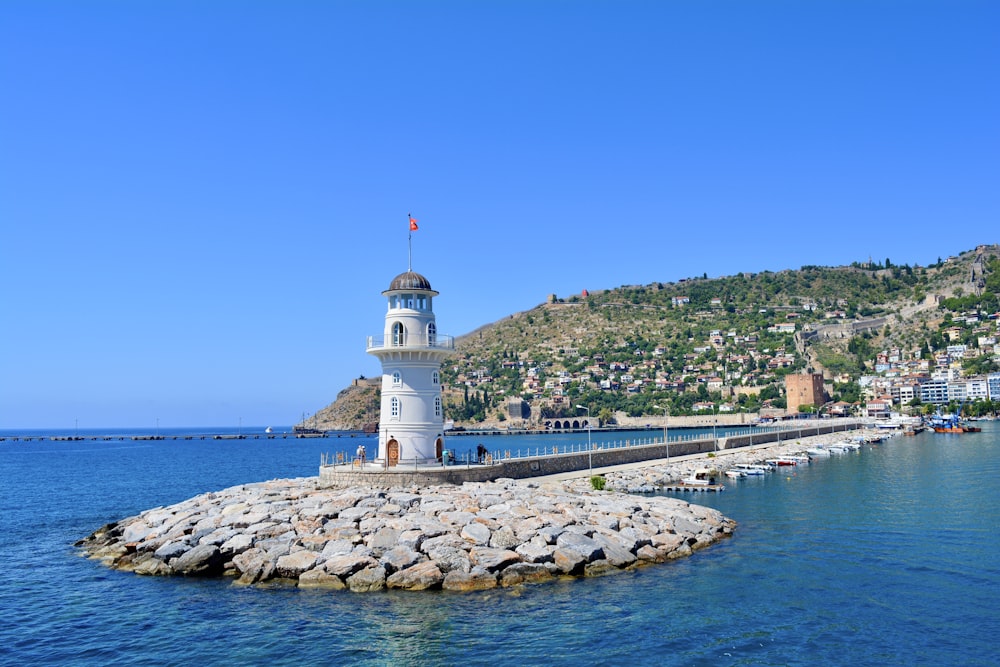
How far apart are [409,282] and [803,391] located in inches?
6053

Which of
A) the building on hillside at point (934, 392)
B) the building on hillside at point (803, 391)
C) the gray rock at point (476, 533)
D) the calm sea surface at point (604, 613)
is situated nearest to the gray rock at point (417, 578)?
the calm sea surface at point (604, 613)

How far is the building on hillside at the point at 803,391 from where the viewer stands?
167625mm

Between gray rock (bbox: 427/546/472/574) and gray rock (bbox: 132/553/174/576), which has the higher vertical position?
gray rock (bbox: 427/546/472/574)

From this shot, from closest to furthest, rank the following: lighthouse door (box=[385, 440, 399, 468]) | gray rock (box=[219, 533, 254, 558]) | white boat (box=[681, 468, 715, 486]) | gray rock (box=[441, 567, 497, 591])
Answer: gray rock (box=[441, 567, 497, 591]), gray rock (box=[219, 533, 254, 558]), lighthouse door (box=[385, 440, 399, 468]), white boat (box=[681, 468, 715, 486])

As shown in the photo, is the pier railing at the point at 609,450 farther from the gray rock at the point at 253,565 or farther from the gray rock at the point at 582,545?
the gray rock at the point at 582,545

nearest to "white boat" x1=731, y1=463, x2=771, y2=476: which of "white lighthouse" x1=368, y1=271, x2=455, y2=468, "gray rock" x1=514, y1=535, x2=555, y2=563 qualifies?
"white lighthouse" x1=368, y1=271, x2=455, y2=468

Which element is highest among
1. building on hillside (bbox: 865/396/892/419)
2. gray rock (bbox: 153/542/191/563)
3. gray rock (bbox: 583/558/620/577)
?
building on hillside (bbox: 865/396/892/419)

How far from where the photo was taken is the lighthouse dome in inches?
1288

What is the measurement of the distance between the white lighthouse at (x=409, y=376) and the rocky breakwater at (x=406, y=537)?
288 cm

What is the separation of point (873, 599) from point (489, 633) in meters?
10.8

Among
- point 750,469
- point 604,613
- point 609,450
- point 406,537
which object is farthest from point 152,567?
point 750,469

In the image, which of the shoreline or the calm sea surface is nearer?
the calm sea surface

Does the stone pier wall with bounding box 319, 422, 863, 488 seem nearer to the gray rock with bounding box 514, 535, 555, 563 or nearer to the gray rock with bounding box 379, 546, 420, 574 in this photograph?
the gray rock with bounding box 379, 546, 420, 574

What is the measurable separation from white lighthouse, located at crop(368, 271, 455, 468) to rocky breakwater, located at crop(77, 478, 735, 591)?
2.88 m
